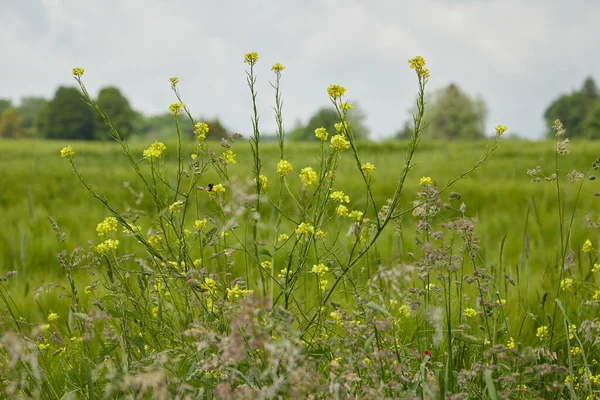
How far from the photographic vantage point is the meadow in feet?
4.85

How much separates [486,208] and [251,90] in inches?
218

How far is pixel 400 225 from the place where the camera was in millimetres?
2441

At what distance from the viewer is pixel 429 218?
1.96 meters

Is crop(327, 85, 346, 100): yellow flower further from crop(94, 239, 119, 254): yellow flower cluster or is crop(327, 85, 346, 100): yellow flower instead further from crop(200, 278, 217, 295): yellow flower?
crop(94, 239, 119, 254): yellow flower cluster

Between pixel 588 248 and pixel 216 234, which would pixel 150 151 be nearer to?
pixel 216 234

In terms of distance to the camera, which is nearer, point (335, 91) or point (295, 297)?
point (335, 91)

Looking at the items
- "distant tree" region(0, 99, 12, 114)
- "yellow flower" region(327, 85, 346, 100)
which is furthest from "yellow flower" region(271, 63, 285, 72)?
"distant tree" region(0, 99, 12, 114)

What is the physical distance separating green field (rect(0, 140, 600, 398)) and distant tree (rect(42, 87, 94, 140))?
48.3 meters

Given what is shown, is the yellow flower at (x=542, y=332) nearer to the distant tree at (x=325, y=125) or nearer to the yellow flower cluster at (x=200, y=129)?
the yellow flower cluster at (x=200, y=129)

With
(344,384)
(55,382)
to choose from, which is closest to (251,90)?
(344,384)

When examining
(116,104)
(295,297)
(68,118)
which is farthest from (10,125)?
(295,297)

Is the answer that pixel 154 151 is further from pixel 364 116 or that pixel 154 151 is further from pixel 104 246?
pixel 364 116

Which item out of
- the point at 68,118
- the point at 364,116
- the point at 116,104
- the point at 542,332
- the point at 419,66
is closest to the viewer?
the point at 419,66

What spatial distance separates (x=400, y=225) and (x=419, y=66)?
864 millimetres
